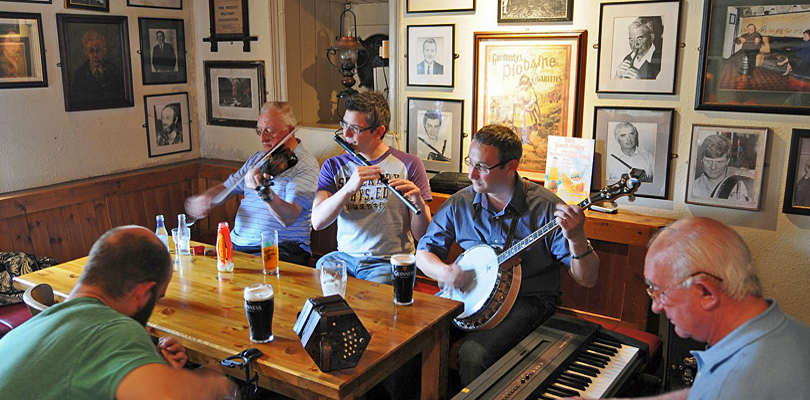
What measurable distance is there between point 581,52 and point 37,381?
2.96 metres

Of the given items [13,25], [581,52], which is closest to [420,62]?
[581,52]

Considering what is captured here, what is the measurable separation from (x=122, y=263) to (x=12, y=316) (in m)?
2.05

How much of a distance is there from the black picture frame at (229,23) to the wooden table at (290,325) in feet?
7.59

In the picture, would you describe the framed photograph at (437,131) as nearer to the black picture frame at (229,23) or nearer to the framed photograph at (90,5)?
the black picture frame at (229,23)

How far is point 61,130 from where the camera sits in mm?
4168

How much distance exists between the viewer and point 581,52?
3.50 m

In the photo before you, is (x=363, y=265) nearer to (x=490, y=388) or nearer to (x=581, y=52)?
(x=490, y=388)

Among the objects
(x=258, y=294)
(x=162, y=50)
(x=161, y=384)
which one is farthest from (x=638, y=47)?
(x=162, y=50)

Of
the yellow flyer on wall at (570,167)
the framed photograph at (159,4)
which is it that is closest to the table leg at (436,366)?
the yellow flyer on wall at (570,167)

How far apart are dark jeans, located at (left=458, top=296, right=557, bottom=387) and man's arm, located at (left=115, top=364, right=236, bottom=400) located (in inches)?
44.8

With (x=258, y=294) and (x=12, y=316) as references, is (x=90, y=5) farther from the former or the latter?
(x=258, y=294)

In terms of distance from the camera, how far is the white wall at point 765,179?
312cm

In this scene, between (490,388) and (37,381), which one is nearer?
(37,381)

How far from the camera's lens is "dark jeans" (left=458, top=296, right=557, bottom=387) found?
2.50 meters
